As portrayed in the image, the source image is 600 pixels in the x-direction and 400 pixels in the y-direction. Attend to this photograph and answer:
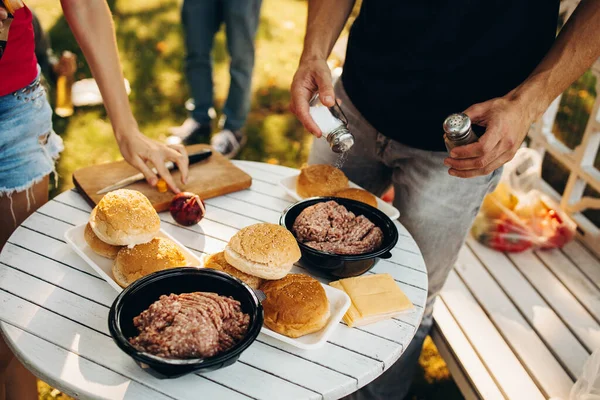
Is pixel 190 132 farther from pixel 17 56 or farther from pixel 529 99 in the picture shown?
pixel 529 99

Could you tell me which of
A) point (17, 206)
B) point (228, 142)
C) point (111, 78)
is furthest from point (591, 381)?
point (228, 142)

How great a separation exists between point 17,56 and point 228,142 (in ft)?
8.46

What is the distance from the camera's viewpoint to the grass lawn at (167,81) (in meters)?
4.37

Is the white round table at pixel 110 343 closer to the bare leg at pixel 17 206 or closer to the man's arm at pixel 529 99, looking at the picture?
the bare leg at pixel 17 206

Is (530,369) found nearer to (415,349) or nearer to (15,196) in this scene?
(415,349)

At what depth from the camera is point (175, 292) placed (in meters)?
1.46

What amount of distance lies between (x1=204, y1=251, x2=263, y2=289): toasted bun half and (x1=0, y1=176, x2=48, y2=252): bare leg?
2.62 feet

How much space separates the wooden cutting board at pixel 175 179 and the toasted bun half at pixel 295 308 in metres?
0.69

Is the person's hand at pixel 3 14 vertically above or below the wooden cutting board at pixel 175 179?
above

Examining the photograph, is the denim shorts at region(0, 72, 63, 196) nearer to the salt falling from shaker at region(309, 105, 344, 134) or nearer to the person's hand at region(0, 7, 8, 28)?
the person's hand at region(0, 7, 8, 28)

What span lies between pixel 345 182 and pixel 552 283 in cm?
129

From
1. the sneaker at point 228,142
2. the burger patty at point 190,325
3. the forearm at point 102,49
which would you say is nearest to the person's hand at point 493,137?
the burger patty at point 190,325

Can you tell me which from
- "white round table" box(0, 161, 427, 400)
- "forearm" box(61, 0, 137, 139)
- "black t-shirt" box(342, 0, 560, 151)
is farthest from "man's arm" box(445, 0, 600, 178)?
"forearm" box(61, 0, 137, 139)

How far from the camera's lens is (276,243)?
61.5 inches
